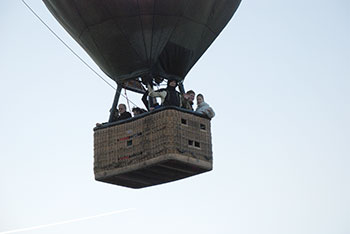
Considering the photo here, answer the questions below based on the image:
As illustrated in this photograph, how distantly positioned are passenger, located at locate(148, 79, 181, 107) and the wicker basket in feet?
1.05

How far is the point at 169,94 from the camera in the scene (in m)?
20.5

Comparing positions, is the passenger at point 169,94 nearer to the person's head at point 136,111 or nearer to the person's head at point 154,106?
the person's head at point 154,106

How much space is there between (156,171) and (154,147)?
503 mm

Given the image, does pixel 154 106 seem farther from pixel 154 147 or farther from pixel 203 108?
pixel 154 147

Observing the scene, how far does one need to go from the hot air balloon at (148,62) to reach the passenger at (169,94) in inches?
11.3

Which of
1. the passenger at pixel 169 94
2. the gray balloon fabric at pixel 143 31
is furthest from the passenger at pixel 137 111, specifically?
the gray balloon fabric at pixel 143 31

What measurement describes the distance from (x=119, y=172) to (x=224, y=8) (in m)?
3.29

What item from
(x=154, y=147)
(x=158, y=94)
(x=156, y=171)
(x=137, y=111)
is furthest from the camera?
(x=137, y=111)

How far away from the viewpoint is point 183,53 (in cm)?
2100

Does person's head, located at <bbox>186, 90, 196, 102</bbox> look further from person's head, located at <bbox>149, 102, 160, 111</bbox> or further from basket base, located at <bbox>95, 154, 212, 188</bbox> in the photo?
basket base, located at <bbox>95, 154, 212, 188</bbox>

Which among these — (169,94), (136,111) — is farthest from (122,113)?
(169,94)

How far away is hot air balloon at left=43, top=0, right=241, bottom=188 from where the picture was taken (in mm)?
20000

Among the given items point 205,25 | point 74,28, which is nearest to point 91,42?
point 74,28

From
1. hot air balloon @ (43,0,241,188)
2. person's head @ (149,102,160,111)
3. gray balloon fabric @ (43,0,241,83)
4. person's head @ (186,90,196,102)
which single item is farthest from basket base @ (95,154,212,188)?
gray balloon fabric @ (43,0,241,83)
